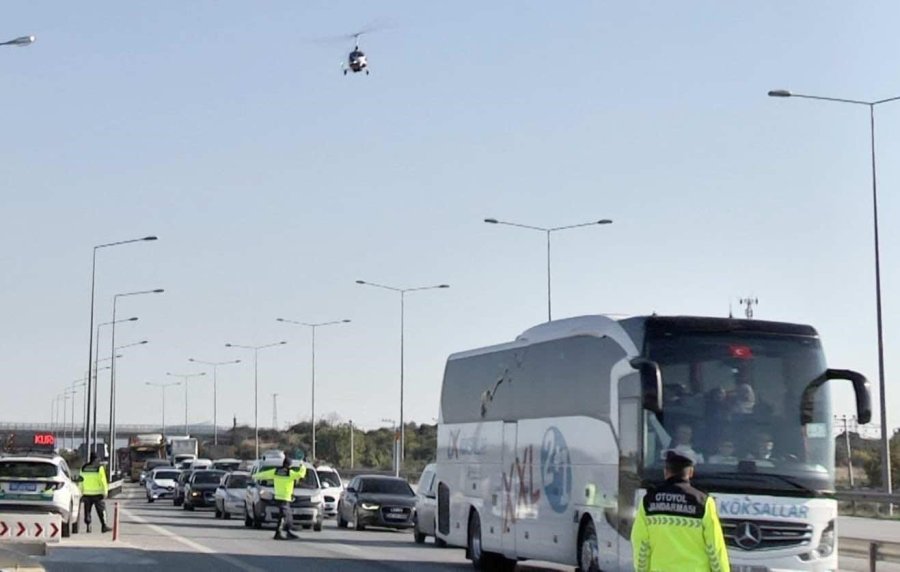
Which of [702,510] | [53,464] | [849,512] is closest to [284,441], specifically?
[849,512]

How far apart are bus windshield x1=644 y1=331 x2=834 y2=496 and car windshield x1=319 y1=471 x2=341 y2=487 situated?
3107 cm

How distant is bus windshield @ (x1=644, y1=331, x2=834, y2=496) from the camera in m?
20.2

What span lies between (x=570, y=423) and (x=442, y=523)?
7.44 meters

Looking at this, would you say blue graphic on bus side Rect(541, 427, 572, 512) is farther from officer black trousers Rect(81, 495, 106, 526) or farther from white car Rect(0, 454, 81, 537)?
officer black trousers Rect(81, 495, 106, 526)

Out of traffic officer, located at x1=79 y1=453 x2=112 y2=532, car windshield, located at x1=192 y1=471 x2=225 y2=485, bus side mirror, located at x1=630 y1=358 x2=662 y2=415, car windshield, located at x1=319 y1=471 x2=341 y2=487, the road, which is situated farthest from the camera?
car windshield, located at x1=192 y1=471 x2=225 y2=485

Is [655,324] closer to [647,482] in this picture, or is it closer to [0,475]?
[647,482]

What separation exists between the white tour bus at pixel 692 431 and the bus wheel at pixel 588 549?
26 mm

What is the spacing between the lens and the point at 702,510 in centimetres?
1191

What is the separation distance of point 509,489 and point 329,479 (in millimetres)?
26343

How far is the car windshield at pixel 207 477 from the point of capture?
57222 millimetres

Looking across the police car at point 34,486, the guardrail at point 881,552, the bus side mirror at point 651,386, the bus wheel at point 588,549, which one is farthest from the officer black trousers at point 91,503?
the bus side mirror at point 651,386

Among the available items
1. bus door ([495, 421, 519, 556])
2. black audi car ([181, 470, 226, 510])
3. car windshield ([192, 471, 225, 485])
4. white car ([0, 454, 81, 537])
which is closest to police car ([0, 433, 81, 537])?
white car ([0, 454, 81, 537])

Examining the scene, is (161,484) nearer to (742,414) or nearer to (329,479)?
(329,479)

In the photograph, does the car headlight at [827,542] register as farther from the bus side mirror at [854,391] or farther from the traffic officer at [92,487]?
the traffic officer at [92,487]
